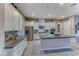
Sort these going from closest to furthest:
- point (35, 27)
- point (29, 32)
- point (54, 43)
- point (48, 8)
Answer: point (48, 8) → point (54, 43) → point (29, 32) → point (35, 27)

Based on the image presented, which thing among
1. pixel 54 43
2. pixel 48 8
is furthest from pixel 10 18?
pixel 54 43

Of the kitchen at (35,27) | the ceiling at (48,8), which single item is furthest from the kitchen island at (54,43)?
the ceiling at (48,8)

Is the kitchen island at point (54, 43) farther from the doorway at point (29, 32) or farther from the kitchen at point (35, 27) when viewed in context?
the doorway at point (29, 32)

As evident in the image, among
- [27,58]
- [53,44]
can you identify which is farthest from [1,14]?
[53,44]

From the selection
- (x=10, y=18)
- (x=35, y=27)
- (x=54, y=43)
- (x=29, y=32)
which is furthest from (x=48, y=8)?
(x=35, y=27)

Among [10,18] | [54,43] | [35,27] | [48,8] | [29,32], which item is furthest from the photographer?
[35,27]

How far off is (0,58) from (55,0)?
0.84m

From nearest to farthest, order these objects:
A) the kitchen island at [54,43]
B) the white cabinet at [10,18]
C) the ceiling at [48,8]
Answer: the white cabinet at [10,18]
the ceiling at [48,8]
the kitchen island at [54,43]

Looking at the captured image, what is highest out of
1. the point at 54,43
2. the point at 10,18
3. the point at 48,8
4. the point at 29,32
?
the point at 48,8

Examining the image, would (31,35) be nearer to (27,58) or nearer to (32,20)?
(32,20)

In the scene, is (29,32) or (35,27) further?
(35,27)

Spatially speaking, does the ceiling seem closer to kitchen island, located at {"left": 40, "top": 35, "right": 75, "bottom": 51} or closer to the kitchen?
the kitchen

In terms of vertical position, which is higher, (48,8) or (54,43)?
(48,8)

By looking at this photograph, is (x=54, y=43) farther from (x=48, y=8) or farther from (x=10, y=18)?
(x=10, y=18)
